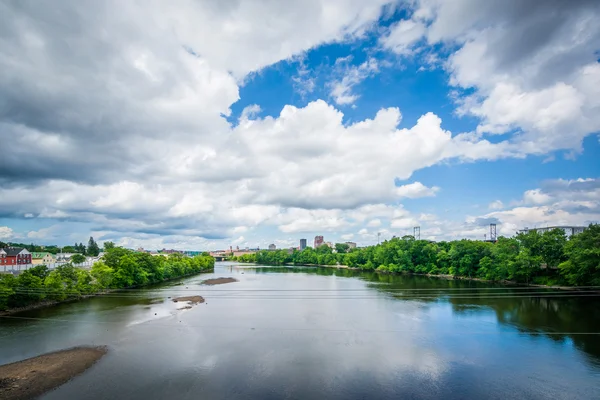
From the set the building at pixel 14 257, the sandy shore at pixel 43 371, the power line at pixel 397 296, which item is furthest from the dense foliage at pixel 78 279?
the building at pixel 14 257

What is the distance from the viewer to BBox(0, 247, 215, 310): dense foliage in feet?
108

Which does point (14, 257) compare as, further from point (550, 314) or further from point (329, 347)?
point (550, 314)

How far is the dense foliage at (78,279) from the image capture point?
33.0m

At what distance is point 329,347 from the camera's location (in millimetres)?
22703

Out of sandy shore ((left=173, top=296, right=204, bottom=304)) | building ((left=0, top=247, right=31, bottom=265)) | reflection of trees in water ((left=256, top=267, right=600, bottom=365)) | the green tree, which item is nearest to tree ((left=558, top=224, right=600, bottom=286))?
reflection of trees in water ((left=256, top=267, right=600, bottom=365))

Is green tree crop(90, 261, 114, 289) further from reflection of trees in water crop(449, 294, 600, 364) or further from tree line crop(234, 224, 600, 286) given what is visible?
tree line crop(234, 224, 600, 286)

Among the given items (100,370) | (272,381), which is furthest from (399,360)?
(100,370)

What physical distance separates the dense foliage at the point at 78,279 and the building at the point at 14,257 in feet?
Result: 74.6

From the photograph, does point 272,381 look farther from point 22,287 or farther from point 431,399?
point 22,287

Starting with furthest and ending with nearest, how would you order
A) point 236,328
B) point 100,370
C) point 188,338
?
point 236,328 < point 188,338 < point 100,370

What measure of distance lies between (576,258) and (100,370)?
167 feet

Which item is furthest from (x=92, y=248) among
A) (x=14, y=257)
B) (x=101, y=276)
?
(x=101, y=276)

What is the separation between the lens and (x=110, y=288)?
4869 cm

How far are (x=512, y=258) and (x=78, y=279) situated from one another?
62947mm
